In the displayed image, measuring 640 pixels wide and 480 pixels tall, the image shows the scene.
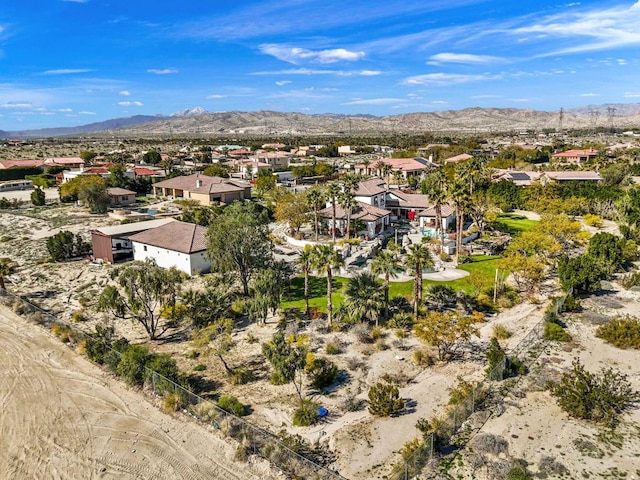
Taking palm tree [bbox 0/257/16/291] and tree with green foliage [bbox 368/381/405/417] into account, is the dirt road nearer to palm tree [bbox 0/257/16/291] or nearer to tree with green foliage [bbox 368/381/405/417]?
tree with green foliage [bbox 368/381/405/417]

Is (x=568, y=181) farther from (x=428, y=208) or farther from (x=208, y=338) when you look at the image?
(x=208, y=338)

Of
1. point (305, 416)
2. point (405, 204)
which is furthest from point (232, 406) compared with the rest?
point (405, 204)

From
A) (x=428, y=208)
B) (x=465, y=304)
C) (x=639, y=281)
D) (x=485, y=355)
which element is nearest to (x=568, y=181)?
(x=428, y=208)

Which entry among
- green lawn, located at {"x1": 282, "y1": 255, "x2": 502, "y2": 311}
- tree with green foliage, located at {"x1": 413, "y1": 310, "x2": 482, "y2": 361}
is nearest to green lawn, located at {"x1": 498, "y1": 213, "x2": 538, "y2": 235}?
green lawn, located at {"x1": 282, "y1": 255, "x2": 502, "y2": 311}

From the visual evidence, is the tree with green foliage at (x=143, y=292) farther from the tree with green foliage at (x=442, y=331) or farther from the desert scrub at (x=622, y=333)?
the desert scrub at (x=622, y=333)

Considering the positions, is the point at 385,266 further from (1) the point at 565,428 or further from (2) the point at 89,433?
(2) the point at 89,433

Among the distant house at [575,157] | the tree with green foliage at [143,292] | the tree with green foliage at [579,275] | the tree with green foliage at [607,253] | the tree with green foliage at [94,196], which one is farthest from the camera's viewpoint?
the distant house at [575,157]

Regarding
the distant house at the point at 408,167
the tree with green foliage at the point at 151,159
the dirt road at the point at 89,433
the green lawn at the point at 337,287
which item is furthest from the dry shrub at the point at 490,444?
the tree with green foliage at the point at 151,159
